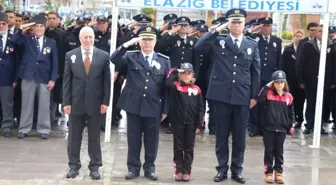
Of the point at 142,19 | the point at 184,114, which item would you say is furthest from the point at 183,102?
the point at 142,19

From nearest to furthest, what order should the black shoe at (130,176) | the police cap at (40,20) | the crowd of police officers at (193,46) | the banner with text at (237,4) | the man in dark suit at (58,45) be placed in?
the black shoe at (130,176) < the banner with text at (237,4) < the police cap at (40,20) < the crowd of police officers at (193,46) < the man in dark suit at (58,45)

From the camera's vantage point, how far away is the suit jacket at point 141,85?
683 centimetres

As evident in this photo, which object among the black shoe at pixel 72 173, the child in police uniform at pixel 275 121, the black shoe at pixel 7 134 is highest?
the child in police uniform at pixel 275 121

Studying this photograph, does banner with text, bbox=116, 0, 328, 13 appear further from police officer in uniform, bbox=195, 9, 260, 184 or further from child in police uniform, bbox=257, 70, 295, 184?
child in police uniform, bbox=257, 70, 295, 184

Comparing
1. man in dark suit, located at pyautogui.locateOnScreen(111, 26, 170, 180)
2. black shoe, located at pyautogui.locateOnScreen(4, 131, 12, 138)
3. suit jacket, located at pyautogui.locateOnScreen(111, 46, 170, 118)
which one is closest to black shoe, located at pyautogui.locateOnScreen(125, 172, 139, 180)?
man in dark suit, located at pyautogui.locateOnScreen(111, 26, 170, 180)

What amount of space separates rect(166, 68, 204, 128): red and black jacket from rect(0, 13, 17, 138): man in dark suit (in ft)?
11.4

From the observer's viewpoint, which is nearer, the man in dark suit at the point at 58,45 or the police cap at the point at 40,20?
the police cap at the point at 40,20

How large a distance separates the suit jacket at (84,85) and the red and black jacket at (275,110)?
202 cm

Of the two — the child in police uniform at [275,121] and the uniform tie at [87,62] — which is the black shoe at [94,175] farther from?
the child in police uniform at [275,121]

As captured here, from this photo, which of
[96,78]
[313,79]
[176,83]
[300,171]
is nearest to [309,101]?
[313,79]

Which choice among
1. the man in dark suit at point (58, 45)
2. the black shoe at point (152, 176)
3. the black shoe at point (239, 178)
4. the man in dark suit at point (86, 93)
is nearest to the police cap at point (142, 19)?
the man in dark suit at point (58, 45)

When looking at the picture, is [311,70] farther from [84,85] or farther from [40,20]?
[84,85]

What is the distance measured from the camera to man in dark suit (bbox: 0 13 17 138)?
9.09 metres

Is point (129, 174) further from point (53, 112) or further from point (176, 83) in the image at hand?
point (53, 112)
